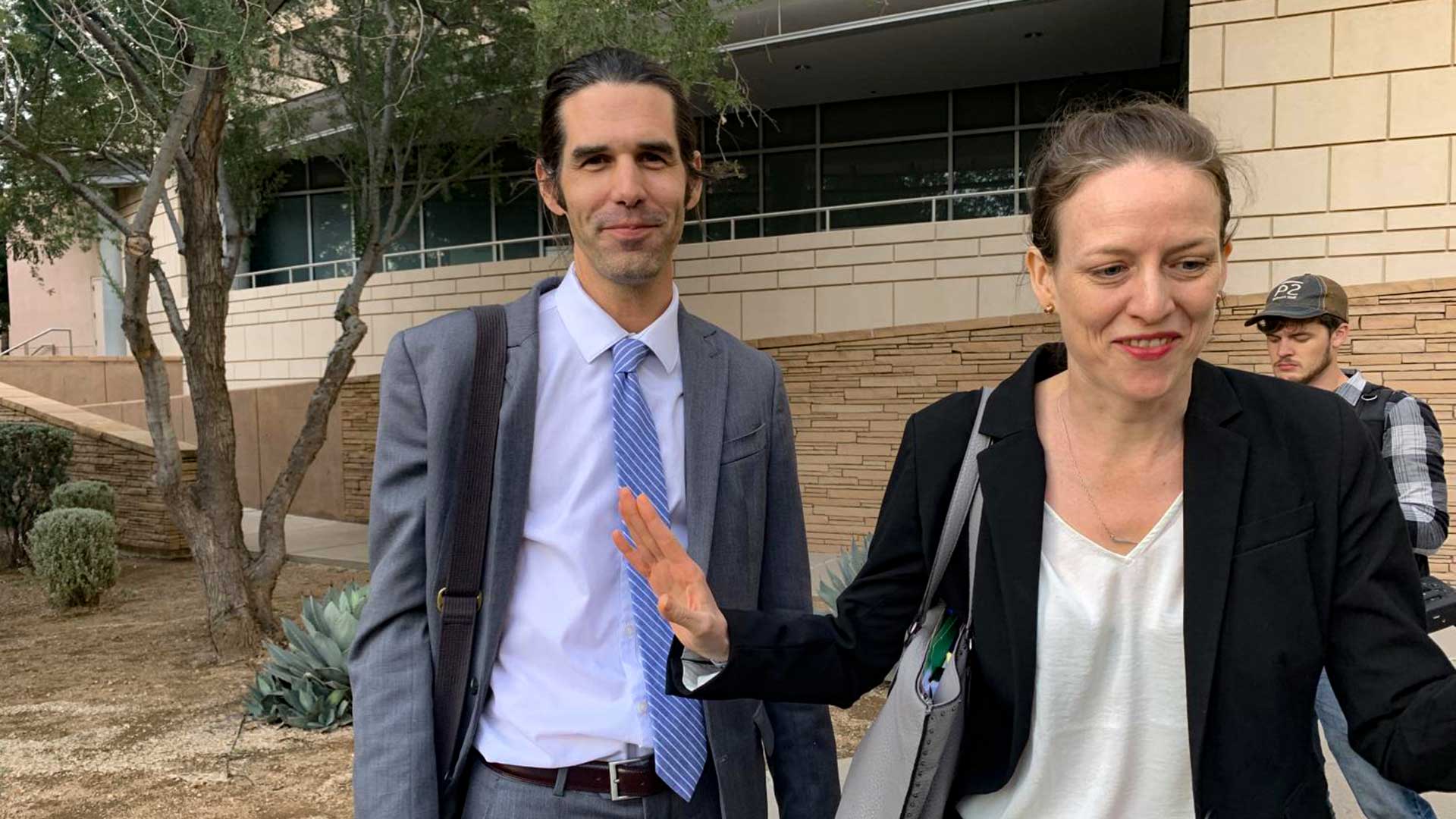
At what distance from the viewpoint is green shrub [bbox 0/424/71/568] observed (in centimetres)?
1173

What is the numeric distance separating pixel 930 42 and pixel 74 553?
10.4 m

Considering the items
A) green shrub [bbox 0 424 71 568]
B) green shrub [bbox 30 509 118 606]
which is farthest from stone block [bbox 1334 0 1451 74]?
green shrub [bbox 0 424 71 568]

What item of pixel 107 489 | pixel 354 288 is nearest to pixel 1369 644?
pixel 354 288

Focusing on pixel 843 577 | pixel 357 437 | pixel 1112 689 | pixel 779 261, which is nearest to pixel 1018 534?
pixel 1112 689

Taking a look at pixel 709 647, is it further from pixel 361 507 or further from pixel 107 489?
pixel 361 507

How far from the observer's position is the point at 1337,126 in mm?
8648

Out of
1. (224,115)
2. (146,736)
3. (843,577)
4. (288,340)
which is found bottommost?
(146,736)

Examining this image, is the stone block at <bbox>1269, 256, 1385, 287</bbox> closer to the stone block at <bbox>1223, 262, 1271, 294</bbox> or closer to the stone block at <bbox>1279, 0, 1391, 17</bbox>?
the stone block at <bbox>1223, 262, 1271, 294</bbox>

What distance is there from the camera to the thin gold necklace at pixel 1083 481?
1582mm

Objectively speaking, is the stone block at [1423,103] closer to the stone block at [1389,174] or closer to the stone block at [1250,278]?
the stone block at [1389,174]

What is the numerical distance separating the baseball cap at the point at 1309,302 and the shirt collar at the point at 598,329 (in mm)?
2674

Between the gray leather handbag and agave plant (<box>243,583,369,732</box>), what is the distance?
5098mm

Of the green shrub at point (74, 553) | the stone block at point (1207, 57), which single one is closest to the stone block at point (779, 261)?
the stone block at point (1207, 57)

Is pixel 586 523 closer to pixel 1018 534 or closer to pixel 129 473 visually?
pixel 1018 534
